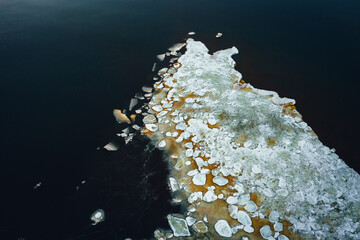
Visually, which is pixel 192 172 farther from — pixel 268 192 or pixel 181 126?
pixel 268 192

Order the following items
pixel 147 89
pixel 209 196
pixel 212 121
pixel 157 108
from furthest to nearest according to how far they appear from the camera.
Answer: pixel 147 89 → pixel 157 108 → pixel 212 121 → pixel 209 196

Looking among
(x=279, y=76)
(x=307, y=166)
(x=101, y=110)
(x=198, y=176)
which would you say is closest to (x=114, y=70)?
(x=101, y=110)

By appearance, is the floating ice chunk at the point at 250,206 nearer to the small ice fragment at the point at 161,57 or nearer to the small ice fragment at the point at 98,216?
the small ice fragment at the point at 98,216

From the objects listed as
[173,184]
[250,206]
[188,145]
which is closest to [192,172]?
[173,184]

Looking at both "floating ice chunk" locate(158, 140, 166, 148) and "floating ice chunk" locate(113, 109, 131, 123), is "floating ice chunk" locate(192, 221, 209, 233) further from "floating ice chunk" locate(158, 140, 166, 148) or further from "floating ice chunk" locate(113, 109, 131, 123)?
"floating ice chunk" locate(113, 109, 131, 123)

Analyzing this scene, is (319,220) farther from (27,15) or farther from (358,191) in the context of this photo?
(27,15)
